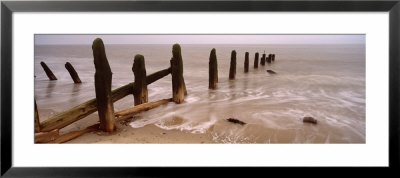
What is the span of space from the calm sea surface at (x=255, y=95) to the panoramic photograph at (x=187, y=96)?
0.4 inches

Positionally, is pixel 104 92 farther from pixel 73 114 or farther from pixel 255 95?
pixel 255 95

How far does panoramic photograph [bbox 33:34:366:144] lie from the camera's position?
2494 mm

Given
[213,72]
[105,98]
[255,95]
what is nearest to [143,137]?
[105,98]

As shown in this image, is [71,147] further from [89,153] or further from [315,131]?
[315,131]

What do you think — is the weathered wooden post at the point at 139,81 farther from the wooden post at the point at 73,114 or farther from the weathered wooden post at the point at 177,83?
the weathered wooden post at the point at 177,83

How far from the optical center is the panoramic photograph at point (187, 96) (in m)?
2.49

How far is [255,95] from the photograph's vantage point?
10.6 ft

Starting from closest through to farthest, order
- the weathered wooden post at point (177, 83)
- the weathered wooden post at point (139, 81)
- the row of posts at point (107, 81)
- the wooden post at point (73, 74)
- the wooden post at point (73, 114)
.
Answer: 1. the wooden post at point (73, 114)
2. the row of posts at point (107, 81)
3. the wooden post at point (73, 74)
4. the weathered wooden post at point (139, 81)
5. the weathered wooden post at point (177, 83)

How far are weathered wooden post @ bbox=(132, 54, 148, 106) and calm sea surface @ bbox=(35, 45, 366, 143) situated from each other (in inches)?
2.7

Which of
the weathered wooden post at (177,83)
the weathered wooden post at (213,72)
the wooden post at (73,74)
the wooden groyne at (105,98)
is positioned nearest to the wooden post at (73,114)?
the wooden groyne at (105,98)

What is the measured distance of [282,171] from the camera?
243cm

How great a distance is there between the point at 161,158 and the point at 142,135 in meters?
0.32

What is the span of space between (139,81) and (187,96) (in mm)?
607

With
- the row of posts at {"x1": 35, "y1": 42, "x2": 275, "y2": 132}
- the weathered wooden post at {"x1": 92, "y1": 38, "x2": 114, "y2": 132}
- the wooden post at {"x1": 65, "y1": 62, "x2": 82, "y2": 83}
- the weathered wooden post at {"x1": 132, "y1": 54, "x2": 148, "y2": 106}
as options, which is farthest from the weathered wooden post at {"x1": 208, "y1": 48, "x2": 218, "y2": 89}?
the wooden post at {"x1": 65, "y1": 62, "x2": 82, "y2": 83}
